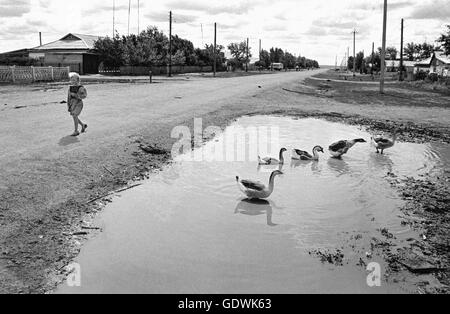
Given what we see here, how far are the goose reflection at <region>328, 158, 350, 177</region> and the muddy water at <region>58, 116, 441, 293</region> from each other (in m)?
0.05

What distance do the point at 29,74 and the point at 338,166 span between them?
104 feet

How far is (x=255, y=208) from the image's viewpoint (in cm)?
729

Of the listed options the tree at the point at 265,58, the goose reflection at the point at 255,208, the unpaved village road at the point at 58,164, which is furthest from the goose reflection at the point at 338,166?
the tree at the point at 265,58

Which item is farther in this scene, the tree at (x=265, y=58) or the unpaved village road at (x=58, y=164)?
the tree at (x=265, y=58)

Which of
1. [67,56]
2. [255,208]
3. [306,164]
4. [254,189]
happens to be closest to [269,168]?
[306,164]

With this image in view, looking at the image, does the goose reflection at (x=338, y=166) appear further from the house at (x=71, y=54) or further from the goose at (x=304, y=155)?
the house at (x=71, y=54)

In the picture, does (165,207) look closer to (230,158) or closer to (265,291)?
(265,291)

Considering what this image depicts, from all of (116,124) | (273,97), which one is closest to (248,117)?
(116,124)

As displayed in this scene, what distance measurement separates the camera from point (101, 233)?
19.6 ft

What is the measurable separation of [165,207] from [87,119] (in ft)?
26.9

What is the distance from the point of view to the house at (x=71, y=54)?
56222mm

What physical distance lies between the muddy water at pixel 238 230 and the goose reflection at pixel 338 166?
0.05 metres

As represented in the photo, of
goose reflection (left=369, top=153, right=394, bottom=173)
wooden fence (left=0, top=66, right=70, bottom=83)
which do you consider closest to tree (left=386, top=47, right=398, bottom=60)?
wooden fence (left=0, top=66, right=70, bottom=83)
